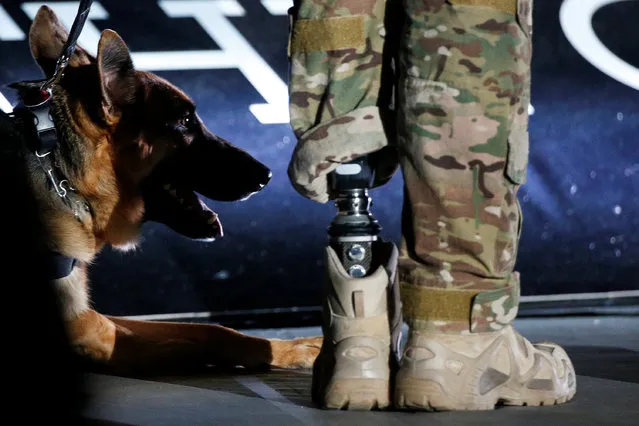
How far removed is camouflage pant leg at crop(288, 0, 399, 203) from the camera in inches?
65.2

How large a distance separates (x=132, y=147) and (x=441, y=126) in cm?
132

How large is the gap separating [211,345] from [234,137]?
0.97 meters

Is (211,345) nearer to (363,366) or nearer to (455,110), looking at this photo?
(363,366)

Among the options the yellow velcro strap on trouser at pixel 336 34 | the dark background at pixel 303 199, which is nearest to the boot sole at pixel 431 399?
the yellow velcro strap on trouser at pixel 336 34

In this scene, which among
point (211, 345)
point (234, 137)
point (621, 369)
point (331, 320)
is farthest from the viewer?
point (234, 137)

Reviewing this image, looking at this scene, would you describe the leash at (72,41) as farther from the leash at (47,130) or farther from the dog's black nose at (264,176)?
the dog's black nose at (264,176)

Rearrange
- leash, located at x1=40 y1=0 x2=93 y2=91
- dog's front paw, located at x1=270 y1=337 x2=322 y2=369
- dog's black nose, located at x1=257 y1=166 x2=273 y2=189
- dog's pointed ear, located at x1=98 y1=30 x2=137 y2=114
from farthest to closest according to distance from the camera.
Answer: dog's black nose, located at x1=257 y1=166 x2=273 y2=189, dog's pointed ear, located at x1=98 y1=30 x2=137 y2=114, dog's front paw, located at x1=270 y1=337 x2=322 y2=369, leash, located at x1=40 y1=0 x2=93 y2=91

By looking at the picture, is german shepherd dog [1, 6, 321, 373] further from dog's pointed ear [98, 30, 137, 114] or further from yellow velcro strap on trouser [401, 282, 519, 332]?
yellow velcro strap on trouser [401, 282, 519, 332]

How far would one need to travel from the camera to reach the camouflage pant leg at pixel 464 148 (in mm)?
1549

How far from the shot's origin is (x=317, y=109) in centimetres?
169

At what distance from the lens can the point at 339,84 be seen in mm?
1664

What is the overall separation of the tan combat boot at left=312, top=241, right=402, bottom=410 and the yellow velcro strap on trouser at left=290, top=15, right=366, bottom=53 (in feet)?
1.13

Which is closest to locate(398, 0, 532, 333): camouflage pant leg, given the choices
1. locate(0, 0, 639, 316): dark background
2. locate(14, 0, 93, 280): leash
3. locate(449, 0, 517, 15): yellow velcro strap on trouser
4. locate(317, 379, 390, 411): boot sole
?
locate(449, 0, 517, 15): yellow velcro strap on trouser

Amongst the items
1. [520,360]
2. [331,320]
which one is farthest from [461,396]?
[331,320]
